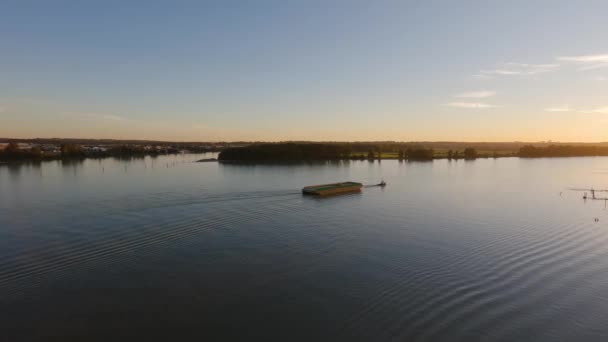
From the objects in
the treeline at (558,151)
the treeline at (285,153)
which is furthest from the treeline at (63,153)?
the treeline at (558,151)

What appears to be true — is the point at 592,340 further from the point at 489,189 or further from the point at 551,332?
the point at 489,189

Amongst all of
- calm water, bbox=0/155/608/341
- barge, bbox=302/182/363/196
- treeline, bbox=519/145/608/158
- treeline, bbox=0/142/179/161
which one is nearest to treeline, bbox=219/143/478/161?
treeline, bbox=519/145/608/158

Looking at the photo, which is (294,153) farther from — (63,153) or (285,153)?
(63,153)

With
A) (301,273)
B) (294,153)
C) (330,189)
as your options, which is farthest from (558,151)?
(301,273)

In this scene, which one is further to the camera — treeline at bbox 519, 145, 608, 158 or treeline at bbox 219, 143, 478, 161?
treeline at bbox 519, 145, 608, 158

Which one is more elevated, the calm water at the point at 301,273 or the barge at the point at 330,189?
the barge at the point at 330,189

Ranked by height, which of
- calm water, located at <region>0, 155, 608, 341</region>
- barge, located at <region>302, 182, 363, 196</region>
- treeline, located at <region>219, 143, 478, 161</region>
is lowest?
calm water, located at <region>0, 155, 608, 341</region>

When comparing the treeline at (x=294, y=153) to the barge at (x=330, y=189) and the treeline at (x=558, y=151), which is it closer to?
the treeline at (x=558, y=151)

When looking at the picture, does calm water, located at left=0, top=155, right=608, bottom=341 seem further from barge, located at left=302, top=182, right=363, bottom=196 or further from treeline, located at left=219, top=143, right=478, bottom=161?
treeline, located at left=219, top=143, right=478, bottom=161
